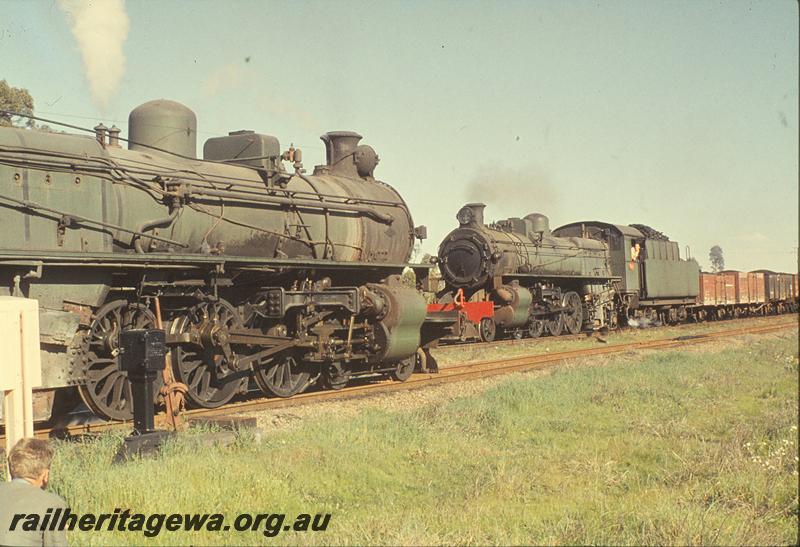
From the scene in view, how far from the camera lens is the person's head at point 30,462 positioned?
446cm

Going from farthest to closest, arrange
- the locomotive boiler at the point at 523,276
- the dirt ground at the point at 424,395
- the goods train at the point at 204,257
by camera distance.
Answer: the locomotive boiler at the point at 523,276
the dirt ground at the point at 424,395
the goods train at the point at 204,257

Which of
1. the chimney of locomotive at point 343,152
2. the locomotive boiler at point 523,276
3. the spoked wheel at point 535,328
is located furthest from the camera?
the spoked wheel at point 535,328

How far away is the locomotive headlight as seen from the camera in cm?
Answer: 2375

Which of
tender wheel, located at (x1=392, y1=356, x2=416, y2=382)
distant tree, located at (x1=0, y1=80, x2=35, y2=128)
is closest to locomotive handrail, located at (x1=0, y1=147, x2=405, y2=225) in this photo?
tender wheel, located at (x1=392, y1=356, x2=416, y2=382)

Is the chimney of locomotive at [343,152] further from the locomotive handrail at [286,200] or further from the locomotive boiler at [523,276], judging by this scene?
the locomotive boiler at [523,276]

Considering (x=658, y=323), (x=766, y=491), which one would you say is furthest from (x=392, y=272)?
(x=658, y=323)

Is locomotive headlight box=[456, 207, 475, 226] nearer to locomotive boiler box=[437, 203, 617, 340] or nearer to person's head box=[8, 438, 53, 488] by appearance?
locomotive boiler box=[437, 203, 617, 340]

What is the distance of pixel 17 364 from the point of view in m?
6.07

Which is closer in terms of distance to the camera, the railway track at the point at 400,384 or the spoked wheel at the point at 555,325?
the railway track at the point at 400,384

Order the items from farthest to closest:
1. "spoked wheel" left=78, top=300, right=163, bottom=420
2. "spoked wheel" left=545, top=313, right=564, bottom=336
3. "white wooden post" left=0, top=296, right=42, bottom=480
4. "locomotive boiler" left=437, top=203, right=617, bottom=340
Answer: "spoked wheel" left=545, top=313, right=564, bottom=336, "locomotive boiler" left=437, top=203, right=617, bottom=340, "spoked wheel" left=78, top=300, right=163, bottom=420, "white wooden post" left=0, top=296, right=42, bottom=480

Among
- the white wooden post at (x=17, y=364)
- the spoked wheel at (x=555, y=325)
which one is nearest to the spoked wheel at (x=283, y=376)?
the white wooden post at (x=17, y=364)

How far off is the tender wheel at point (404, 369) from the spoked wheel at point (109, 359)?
5306 mm

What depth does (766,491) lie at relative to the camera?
649 cm

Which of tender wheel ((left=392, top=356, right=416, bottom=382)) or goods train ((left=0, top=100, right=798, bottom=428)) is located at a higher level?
goods train ((left=0, top=100, right=798, bottom=428))
